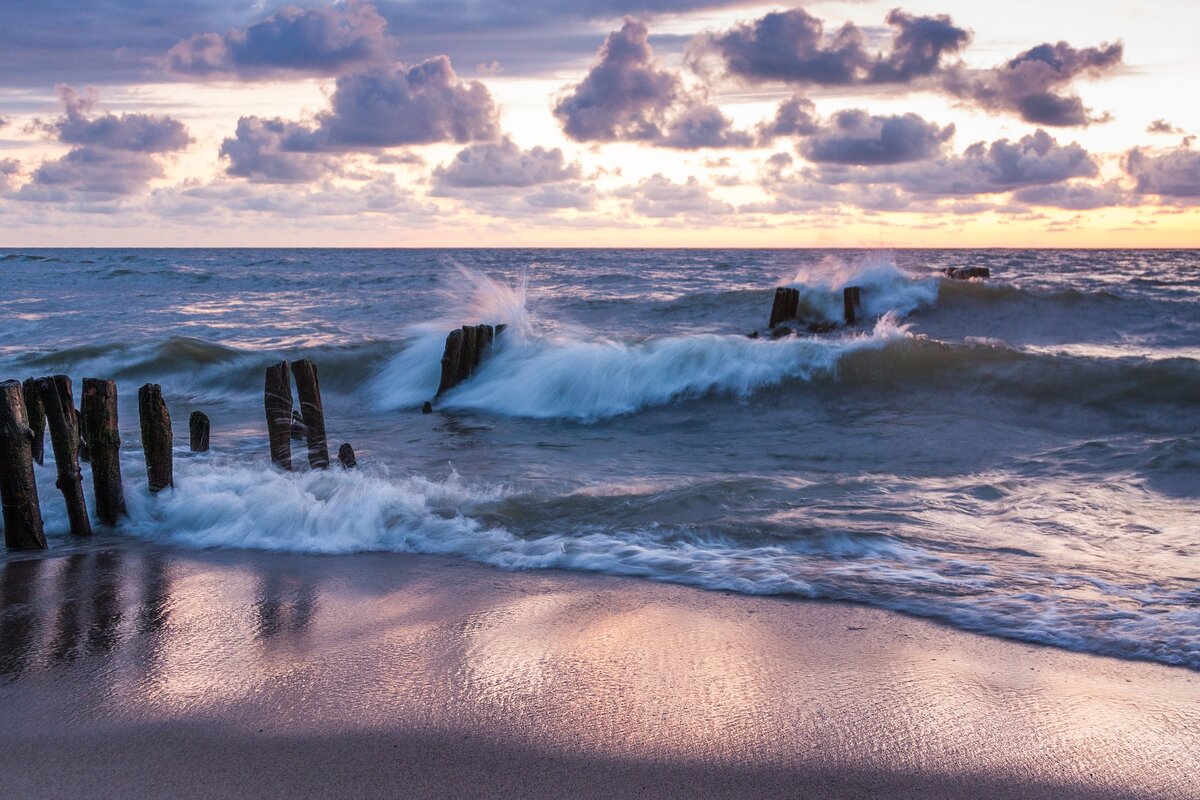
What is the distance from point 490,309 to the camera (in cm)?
1555

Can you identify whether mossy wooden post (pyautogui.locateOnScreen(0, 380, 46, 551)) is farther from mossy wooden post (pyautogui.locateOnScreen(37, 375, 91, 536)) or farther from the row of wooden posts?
mossy wooden post (pyautogui.locateOnScreen(37, 375, 91, 536))

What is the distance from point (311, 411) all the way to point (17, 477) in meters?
2.45

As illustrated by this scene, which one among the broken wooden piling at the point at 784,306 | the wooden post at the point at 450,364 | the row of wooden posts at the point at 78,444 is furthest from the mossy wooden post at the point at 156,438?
the broken wooden piling at the point at 784,306

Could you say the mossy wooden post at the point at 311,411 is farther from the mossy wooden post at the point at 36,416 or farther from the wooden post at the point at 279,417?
the mossy wooden post at the point at 36,416

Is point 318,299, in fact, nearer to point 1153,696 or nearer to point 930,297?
point 930,297

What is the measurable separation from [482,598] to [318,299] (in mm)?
30571

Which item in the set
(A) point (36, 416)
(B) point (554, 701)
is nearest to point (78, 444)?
(A) point (36, 416)

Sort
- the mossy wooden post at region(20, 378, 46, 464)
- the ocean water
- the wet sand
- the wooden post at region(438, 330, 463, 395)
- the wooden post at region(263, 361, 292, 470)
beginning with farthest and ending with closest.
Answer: the wooden post at region(438, 330, 463, 395) → the wooden post at region(263, 361, 292, 470) → the mossy wooden post at region(20, 378, 46, 464) → the ocean water → the wet sand

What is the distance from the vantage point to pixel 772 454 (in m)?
9.45

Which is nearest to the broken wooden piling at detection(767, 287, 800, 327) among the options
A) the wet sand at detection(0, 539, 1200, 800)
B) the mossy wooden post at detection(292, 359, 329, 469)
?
the mossy wooden post at detection(292, 359, 329, 469)

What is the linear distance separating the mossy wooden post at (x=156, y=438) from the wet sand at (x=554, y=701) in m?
1.79

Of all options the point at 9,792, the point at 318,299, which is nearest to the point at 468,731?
the point at 9,792

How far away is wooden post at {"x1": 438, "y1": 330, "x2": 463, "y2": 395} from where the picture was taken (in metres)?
13.4

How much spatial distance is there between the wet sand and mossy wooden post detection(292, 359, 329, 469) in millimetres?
2985
